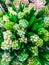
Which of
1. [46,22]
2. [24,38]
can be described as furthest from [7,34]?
[46,22]

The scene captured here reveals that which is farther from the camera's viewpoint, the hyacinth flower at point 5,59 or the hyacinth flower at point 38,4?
the hyacinth flower at point 38,4

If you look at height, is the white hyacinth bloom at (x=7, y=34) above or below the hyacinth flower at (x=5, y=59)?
above

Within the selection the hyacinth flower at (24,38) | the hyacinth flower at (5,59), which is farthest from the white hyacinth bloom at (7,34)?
the hyacinth flower at (5,59)

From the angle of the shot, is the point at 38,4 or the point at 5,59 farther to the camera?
the point at 38,4

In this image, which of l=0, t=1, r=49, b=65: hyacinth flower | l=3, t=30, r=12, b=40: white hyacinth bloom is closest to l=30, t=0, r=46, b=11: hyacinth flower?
l=0, t=1, r=49, b=65: hyacinth flower

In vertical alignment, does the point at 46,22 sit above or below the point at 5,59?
above

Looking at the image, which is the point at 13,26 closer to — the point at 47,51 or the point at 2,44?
the point at 2,44

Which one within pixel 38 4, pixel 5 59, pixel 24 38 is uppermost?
pixel 38 4

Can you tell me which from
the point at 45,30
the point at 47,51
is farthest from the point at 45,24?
the point at 47,51

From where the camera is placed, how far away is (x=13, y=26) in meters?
1.21

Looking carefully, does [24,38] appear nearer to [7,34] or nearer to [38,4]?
[7,34]

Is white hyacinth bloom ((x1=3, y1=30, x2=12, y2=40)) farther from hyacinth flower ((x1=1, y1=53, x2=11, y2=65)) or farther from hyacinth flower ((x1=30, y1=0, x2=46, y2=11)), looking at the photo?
hyacinth flower ((x1=30, y1=0, x2=46, y2=11))

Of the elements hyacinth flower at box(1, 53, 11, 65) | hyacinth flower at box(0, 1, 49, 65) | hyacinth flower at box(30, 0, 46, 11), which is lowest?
hyacinth flower at box(1, 53, 11, 65)

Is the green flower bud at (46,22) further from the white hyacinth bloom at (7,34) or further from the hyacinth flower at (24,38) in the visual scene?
the white hyacinth bloom at (7,34)
